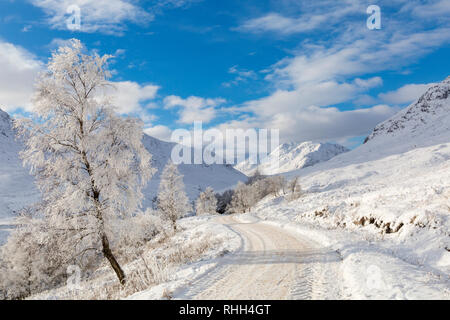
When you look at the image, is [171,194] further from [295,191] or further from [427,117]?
[427,117]

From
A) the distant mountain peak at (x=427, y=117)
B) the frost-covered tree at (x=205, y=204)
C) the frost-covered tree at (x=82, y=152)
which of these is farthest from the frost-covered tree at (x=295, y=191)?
the distant mountain peak at (x=427, y=117)

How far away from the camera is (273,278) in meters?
8.22

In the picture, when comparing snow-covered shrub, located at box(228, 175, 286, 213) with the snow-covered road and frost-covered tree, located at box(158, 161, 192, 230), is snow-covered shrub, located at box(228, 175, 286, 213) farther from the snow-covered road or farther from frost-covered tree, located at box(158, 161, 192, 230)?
the snow-covered road

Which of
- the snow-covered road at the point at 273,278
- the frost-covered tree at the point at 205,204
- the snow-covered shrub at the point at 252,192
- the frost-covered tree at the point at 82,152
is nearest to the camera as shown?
the snow-covered road at the point at 273,278

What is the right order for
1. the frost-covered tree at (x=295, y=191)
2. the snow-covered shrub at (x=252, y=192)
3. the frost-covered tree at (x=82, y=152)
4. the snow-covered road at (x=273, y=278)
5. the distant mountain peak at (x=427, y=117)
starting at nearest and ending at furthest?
the snow-covered road at (x=273, y=278) → the frost-covered tree at (x=82, y=152) → the frost-covered tree at (x=295, y=191) → the snow-covered shrub at (x=252, y=192) → the distant mountain peak at (x=427, y=117)

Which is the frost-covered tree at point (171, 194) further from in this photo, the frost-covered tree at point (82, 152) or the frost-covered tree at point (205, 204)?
the frost-covered tree at point (205, 204)

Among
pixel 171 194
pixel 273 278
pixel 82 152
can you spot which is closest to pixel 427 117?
pixel 171 194

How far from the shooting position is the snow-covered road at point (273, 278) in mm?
6863

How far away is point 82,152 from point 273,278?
978 centimetres

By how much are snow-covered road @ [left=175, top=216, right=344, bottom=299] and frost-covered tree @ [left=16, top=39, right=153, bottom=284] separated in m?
5.78

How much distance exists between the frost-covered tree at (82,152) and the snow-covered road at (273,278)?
578cm

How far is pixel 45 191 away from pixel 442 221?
1833cm
